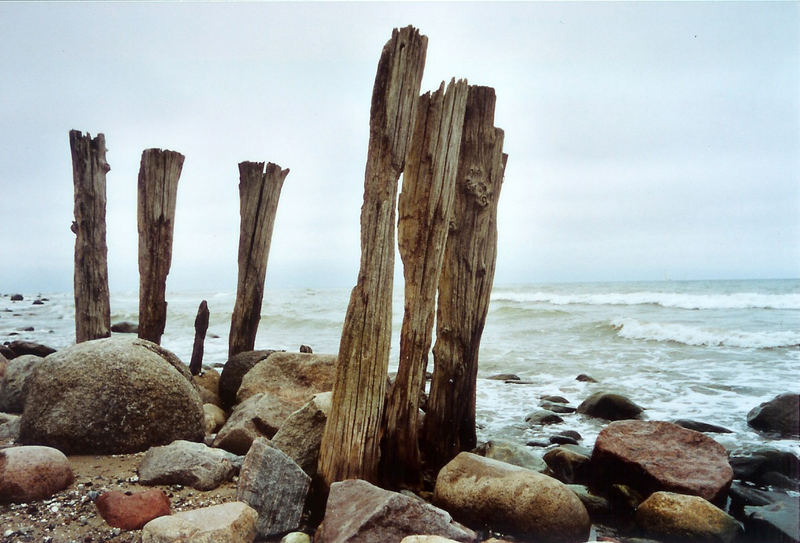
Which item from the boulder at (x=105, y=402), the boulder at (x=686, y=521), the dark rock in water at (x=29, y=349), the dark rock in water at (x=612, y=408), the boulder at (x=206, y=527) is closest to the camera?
the boulder at (x=206, y=527)

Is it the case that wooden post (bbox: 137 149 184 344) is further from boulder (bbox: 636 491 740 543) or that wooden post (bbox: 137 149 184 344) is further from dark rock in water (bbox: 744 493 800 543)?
dark rock in water (bbox: 744 493 800 543)

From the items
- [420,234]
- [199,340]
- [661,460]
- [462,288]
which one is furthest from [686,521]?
[199,340]

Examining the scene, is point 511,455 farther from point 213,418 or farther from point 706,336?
point 706,336

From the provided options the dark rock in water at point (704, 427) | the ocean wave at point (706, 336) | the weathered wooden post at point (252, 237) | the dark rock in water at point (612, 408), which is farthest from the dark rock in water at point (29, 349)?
the ocean wave at point (706, 336)

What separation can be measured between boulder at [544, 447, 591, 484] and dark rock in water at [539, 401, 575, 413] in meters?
2.56

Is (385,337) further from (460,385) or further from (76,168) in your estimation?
(76,168)

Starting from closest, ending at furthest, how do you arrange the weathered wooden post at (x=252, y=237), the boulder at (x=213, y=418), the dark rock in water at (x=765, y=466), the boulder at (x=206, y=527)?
the boulder at (x=206, y=527), the dark rock in water at (x=765, y=466), the boulder at (x=213, y=418), the weathered wooden post at (x=252, y=237)

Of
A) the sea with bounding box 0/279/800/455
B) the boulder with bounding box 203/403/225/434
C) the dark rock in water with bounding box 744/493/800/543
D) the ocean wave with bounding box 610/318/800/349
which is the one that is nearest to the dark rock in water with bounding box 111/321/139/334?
the sea with bounding box 0/279/800/455

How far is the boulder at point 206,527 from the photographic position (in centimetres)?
257

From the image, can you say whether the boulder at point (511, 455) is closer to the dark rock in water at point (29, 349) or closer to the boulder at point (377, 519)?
the boulder at point (377, 519)

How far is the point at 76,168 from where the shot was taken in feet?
21.4

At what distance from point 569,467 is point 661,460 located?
79cm

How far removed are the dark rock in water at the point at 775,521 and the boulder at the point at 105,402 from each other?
14.6 feet

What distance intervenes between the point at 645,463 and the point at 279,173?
18.7 feet
